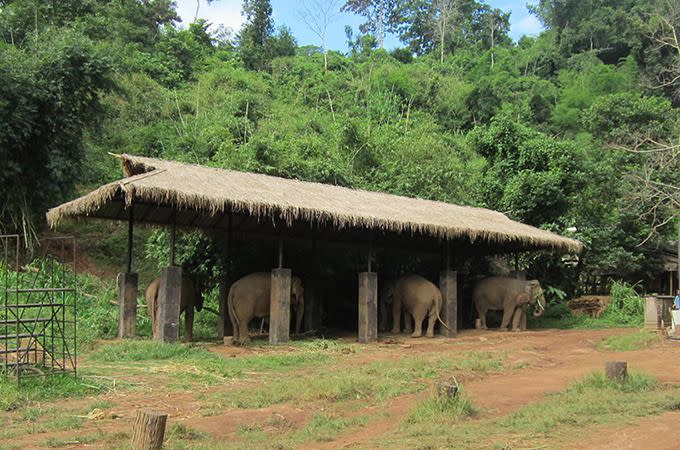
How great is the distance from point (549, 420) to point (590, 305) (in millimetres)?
14139

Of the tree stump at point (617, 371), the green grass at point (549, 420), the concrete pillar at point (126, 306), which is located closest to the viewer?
the green grass at point (549, 420)

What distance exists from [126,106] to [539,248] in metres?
19.5

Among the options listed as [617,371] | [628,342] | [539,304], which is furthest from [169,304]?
[539,304]

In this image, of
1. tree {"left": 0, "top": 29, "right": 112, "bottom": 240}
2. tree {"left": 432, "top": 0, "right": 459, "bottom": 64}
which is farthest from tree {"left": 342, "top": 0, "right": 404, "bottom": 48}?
tree {"left": 0, "top": 29, "right": 112, "bottom": 240}

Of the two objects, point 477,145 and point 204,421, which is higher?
point 477,145

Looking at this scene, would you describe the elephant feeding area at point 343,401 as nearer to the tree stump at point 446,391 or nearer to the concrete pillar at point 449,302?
the tree stump at point 446,391

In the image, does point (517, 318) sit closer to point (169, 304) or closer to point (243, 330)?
point (243, 330)

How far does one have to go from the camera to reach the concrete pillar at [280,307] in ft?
40.4

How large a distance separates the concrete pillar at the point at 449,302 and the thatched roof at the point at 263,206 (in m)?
1.19

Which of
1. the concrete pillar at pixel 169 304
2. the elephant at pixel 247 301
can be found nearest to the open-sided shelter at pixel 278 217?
the concrete pillar at pixel 169 304

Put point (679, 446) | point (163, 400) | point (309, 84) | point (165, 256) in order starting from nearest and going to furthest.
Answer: point (679, 446)
point (163, 400)
point (165, 256)
point (309, 84)

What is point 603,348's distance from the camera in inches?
494

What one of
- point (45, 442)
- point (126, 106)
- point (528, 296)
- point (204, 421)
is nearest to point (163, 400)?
point (204, 421)

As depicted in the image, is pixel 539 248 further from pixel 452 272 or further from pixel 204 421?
pixel 204 421
